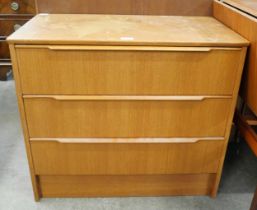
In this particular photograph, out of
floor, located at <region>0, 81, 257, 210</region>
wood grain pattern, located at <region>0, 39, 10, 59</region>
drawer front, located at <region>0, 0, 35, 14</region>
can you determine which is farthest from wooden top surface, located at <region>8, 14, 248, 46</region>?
wood grain pattern, located at <region>0, 39, 10, 59</region>

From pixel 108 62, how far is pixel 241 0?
2.30 ft

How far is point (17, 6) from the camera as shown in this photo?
2.18 m

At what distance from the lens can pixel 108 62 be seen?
101 centimetres

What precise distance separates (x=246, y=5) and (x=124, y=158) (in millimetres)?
808

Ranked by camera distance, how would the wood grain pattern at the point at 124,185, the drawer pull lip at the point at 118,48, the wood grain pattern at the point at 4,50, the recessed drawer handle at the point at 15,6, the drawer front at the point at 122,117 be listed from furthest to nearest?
the wood grain pattern at the point at 4,50 → the recessed drawer handle at the point at 15,6 → the wood grain pattern at the point at 124,185 → the drawer front at the point at 122,117 → the drawer pull lip at the point at 118,48

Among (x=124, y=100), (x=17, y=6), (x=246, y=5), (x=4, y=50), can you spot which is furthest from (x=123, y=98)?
(x=4, y=50)

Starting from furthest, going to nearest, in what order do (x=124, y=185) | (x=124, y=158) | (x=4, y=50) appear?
(x=4, y=50) < (x=124, y=185) < (x=124, y=158)

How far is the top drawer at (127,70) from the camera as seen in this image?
0.99 meters

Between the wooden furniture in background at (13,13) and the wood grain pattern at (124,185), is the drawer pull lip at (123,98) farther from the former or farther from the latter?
the wooden furniture in background at (13,13)

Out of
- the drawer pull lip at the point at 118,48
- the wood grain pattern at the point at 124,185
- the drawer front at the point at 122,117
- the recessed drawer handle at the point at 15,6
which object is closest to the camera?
the drawer pull lip at the point at 118,48

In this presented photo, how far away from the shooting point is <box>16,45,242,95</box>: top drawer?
99 centimetres

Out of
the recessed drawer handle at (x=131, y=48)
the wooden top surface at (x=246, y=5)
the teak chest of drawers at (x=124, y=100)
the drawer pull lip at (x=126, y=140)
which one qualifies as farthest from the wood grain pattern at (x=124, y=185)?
the wooden top surface at (x=246, y=5)

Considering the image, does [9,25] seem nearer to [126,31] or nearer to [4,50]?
[4,50]

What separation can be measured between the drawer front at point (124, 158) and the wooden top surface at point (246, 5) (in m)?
0.53
